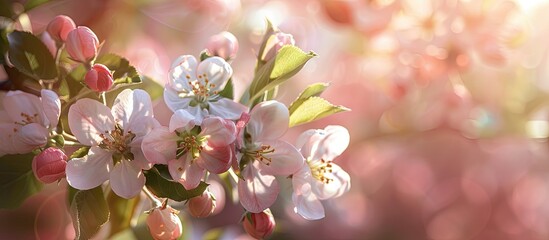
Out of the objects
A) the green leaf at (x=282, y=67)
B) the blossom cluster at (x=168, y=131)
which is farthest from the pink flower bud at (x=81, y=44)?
the green leaf at (x=282, y=67)

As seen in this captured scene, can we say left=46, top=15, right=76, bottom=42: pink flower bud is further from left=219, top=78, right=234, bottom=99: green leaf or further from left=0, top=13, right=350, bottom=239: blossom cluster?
left=219, top=78, right=234, bottom=99: green leaf

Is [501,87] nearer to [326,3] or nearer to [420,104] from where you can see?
[420,104]

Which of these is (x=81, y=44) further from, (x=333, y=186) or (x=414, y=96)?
(x=414, y=96)

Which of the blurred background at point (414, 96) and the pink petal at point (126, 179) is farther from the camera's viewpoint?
the blurred background at point (414, 96)

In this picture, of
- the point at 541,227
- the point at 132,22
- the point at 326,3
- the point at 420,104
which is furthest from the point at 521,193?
the point at 132,22

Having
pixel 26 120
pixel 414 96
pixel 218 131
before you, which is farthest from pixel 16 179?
pixel 414 96

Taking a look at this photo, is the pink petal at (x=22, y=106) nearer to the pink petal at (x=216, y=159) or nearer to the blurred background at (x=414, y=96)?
the pink petal at (x=216, y=159)

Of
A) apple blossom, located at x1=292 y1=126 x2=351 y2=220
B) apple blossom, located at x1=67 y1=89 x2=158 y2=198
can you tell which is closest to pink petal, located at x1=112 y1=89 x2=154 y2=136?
apple blossom, located at x1=67 y1=89 x2=158 y2=198
